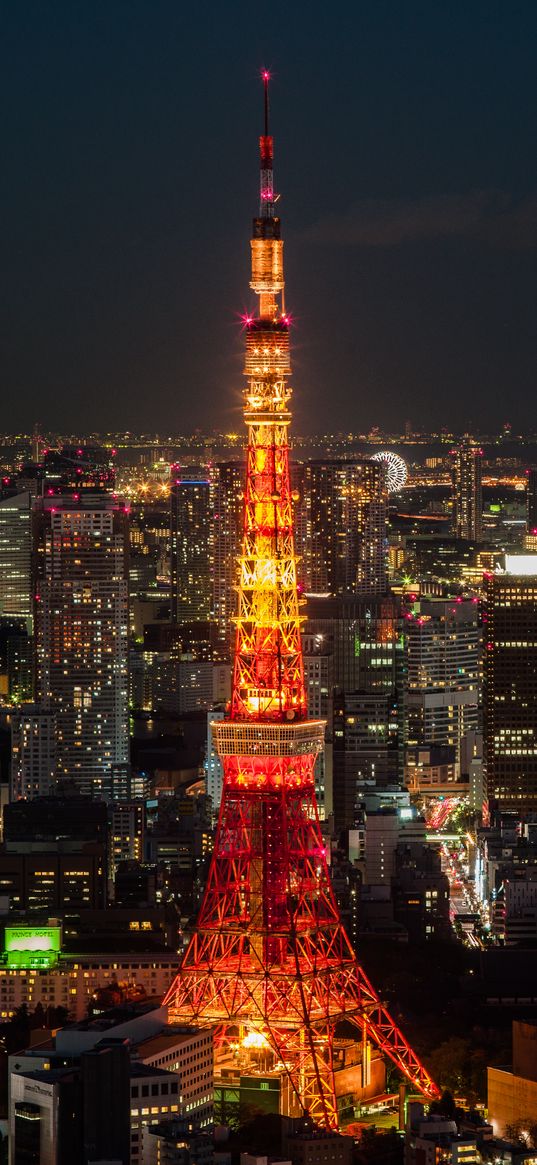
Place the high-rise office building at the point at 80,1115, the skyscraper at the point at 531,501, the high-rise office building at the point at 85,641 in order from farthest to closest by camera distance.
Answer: the skyscraper at the point at 531,501, the high-rise office building at the point at 85,641, the high-rise office building at the point at 80,1115

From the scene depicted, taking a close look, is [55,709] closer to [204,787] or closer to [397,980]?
[204,787]

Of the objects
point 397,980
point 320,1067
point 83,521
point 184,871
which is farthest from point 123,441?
point 320,1067

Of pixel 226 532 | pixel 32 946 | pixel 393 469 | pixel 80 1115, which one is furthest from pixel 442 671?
pixel 80 1115

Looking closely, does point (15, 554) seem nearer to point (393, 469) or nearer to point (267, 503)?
point (393, 469)

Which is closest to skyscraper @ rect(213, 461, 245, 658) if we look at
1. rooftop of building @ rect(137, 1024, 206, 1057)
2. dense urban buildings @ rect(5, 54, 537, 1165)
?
dense urban buildings @ rect(5, 54, 537, 1165)

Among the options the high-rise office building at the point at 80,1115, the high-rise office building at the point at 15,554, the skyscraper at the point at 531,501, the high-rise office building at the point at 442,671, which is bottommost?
the high-rise office building at the point at 80,1115

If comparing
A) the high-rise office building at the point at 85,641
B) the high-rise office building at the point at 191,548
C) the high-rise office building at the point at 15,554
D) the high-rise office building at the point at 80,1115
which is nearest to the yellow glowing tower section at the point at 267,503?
the high-rise office building at the point at 80,1115

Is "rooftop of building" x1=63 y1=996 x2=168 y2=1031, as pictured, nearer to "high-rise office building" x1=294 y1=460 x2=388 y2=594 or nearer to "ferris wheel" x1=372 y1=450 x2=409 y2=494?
"high-rise office building" x1=294 y1=460 x2=388 y2=594

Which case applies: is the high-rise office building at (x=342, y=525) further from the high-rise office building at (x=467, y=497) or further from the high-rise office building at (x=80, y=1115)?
the high-rise office building at (x=80, y=1115)
